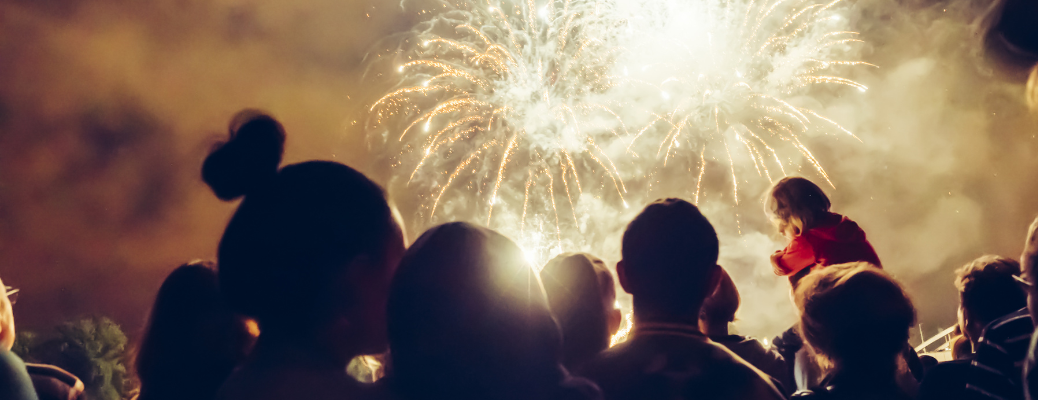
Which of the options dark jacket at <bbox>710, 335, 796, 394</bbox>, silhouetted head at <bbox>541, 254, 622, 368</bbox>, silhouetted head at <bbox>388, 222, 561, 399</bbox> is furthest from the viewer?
dark jacket at <bbox>710, 335, 796, 394</bbox>

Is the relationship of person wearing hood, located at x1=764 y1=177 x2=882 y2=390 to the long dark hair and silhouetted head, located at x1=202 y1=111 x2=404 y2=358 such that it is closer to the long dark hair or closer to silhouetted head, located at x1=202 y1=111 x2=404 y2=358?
the long dark hair

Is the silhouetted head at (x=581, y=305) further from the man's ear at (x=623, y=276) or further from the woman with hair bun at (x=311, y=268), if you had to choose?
the woman with hair bun at (x=311, y=268)

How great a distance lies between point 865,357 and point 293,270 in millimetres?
2552

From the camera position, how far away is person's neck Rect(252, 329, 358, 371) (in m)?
1.63

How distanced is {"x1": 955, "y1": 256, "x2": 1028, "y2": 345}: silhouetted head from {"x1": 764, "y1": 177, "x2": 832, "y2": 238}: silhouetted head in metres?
1.35

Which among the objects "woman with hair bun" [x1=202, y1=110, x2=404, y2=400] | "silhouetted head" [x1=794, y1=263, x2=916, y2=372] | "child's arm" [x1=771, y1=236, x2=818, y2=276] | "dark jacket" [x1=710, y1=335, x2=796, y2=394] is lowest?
"woman with hair bun" [x1=202, y1=110, x2=404, y2=400]

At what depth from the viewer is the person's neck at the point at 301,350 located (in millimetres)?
1628

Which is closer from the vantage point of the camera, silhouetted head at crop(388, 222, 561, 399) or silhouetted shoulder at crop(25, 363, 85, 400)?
silhouetted head at crop(388, 222, 561, 399)

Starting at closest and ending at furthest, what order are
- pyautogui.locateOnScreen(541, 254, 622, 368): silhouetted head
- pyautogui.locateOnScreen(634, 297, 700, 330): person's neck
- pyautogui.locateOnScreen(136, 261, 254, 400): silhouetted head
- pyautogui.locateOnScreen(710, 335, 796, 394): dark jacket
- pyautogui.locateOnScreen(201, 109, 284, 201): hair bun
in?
pyautogui.locateOnScreen(201, 109, 284, 201): hair bun, pyautogui.locateOnScreen(634, 297, 700, 330): person's neck, pyautogui.locateOnScreen(136, 261, 254, 400): silhouetted head, pyautogui.locateOnScreen(541, 254, 622, 368): silhouetted head, pyautogui.locateOnScreen(710, 335, 796, 394): dark jacket

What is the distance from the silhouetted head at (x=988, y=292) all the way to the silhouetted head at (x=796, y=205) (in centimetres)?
135

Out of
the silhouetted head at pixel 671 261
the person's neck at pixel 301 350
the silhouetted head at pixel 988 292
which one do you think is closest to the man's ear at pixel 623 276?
the silhouetted head at pixel 671 261

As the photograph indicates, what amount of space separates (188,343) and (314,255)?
4.91 ft

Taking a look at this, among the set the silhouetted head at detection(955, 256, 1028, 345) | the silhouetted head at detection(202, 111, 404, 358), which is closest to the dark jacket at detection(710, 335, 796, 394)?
the silhouetted head at detection(955, 256, 1028, 345)

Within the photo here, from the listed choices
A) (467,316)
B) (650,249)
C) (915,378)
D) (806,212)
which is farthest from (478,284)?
(806,212)
